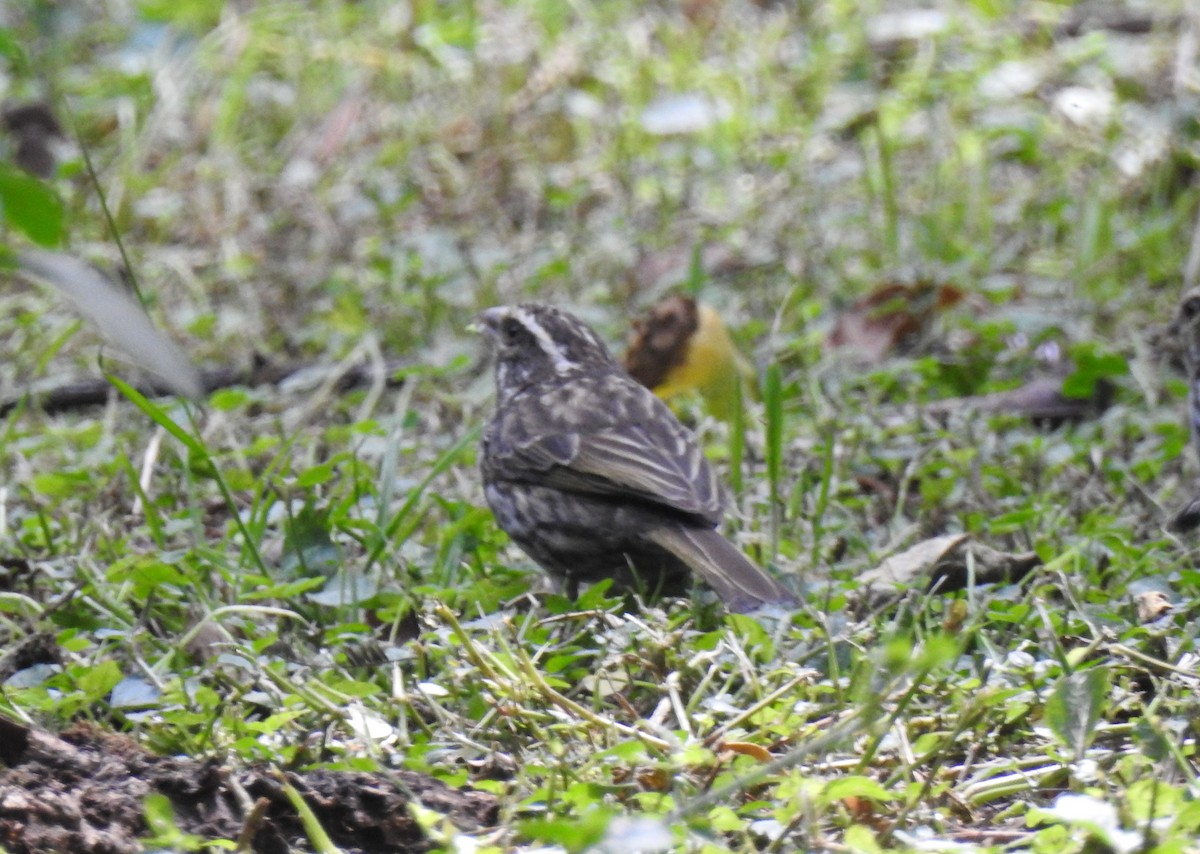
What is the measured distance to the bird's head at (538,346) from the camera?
607cm

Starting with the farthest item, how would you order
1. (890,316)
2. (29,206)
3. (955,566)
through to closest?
(890,316)
(955,566)
(29,206)

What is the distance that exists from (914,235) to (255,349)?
3.11 meters

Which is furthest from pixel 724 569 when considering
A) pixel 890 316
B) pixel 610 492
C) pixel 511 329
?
pixel 890 316

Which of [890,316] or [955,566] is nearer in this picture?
[955,566]

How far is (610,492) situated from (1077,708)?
6.21 feet

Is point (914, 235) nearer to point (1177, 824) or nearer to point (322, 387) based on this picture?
point (322, 387)

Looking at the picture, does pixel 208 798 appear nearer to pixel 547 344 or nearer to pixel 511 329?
pixel 547 344

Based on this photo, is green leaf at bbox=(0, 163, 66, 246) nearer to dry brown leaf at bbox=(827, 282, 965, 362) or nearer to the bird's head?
the bird's head

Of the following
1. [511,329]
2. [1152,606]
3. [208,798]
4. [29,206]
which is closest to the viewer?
[29,206]

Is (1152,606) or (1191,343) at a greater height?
(1191,343)

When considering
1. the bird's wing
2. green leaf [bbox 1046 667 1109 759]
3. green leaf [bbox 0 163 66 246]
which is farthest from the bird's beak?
green leaf [bbox 0 163 66 246]

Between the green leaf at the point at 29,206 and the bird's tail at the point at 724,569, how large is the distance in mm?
2490

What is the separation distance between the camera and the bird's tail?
4445 mm

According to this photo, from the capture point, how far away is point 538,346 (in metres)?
6.11
